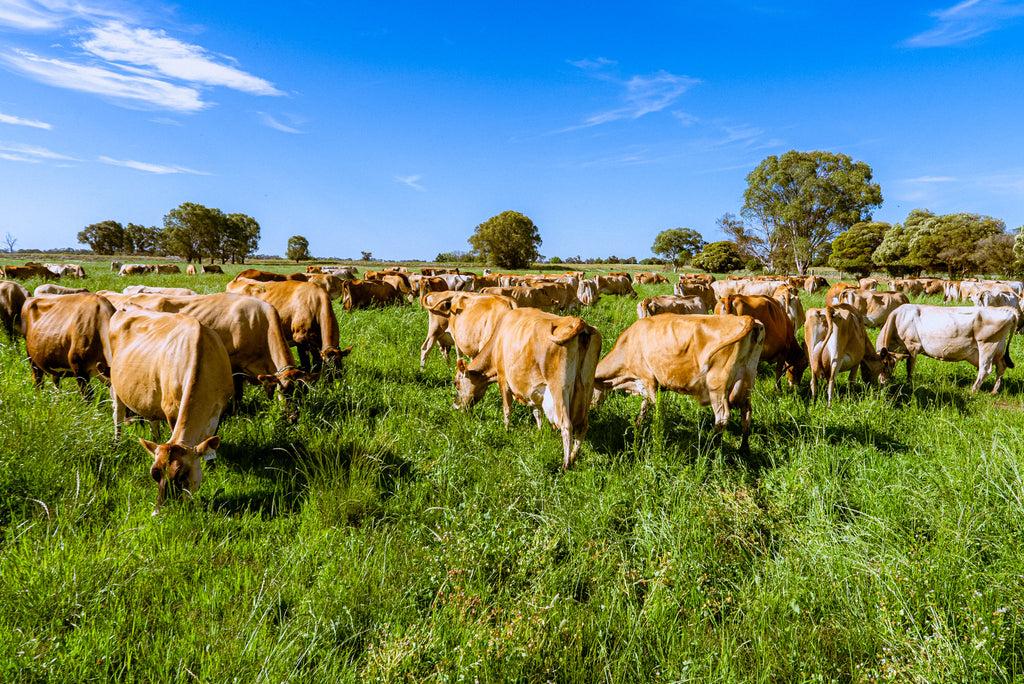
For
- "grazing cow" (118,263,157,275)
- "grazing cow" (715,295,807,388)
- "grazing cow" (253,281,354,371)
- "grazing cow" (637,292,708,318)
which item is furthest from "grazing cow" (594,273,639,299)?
"grazing cow" (118,263,157,275)

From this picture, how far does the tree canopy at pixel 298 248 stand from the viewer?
309 feet

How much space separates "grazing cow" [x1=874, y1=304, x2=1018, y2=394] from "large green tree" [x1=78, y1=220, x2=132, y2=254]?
11855cm

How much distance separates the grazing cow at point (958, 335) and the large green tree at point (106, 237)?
119 metres

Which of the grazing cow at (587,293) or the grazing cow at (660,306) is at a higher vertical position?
the grazing cow at (587,293)

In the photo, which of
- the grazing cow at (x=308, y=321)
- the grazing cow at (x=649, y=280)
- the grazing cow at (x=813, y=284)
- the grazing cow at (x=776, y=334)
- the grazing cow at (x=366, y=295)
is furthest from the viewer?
the grazing cow at (x=649, y=280)

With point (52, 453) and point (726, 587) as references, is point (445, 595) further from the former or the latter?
point (52, 453)

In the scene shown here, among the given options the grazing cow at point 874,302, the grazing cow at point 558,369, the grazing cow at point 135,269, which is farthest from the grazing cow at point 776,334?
the grazing cow at point 135,269

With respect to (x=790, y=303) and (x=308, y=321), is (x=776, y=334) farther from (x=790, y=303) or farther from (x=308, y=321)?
(x=308, y=321)

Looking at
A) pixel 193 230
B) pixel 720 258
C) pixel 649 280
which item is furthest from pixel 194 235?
pixel 720 258

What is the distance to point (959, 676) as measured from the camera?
2.32 metres

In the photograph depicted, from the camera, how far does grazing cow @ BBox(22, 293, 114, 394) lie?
6102 mm

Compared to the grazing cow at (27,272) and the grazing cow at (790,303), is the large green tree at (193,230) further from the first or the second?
the grazing cow at (790,303)

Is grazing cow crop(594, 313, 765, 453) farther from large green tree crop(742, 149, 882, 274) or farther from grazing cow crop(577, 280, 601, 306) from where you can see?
large green tree crop(742, 149, 882, 274)

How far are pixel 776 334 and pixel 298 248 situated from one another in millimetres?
100035
